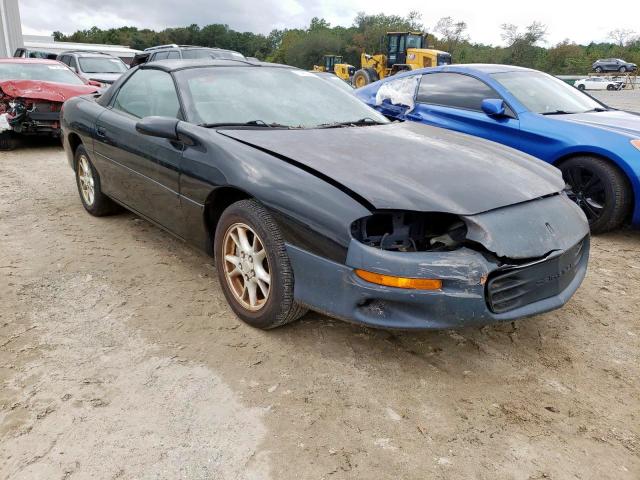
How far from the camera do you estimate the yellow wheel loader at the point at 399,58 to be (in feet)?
60.1

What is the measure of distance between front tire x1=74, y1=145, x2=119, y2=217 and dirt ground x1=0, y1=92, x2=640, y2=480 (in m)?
1.08

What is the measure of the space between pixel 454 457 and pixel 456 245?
861 millimetres

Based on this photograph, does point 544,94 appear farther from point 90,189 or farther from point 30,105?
point 30,105

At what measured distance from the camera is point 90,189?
172 inches

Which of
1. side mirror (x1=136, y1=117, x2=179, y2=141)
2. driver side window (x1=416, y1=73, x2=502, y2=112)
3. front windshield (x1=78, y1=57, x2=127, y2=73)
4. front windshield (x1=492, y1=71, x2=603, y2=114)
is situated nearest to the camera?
side mirror (x1=136, y1=117, x2=179, y2=141)

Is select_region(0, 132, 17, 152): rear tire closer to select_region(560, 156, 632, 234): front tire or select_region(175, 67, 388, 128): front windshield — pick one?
select_region(175, 67, 388, 128): front windshield

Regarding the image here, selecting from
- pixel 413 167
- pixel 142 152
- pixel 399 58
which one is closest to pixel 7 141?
pixel 142 152

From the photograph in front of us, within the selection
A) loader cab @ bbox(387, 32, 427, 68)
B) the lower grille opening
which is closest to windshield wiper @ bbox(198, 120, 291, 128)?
the lower grille opening

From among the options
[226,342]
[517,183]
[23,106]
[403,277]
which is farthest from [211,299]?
[23,106]

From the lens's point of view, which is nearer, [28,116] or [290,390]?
[290,390]

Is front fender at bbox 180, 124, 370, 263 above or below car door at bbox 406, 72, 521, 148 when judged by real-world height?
below

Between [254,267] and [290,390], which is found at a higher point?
[254,267]

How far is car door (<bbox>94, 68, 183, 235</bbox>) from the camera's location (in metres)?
3.07

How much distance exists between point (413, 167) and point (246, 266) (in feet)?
3.23
